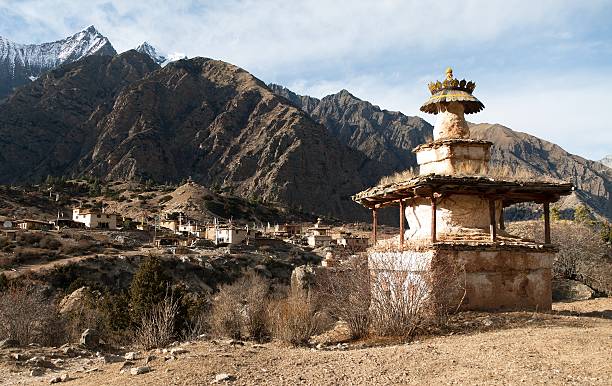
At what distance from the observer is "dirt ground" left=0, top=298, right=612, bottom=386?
6.55m

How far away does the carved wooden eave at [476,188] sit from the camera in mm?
11242

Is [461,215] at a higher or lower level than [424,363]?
higher

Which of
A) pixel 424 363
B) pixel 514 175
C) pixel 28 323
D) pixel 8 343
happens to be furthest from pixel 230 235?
pixel 424 363

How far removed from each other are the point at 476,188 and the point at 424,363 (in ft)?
18.0

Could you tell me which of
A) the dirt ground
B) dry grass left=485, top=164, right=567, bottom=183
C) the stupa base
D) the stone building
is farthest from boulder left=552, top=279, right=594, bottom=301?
the stone building

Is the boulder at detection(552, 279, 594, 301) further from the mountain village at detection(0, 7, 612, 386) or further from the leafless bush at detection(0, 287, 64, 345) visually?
the leafless bush at detection(0, 287, 64, 345)

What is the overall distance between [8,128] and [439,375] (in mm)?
157951

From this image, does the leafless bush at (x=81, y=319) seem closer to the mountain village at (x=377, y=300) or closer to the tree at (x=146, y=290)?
the mountain village at (x=377, y=300)

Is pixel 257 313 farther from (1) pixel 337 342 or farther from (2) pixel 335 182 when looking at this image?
(2) pixel 335 182

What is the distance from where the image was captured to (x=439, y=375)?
6.64m

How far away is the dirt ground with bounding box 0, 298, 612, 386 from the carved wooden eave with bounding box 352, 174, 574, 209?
3.00 metres

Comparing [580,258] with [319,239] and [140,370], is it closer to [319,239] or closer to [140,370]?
[140,370]

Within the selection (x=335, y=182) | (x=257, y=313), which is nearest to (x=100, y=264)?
(x=257, y=313)

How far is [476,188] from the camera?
1159 centimetres
